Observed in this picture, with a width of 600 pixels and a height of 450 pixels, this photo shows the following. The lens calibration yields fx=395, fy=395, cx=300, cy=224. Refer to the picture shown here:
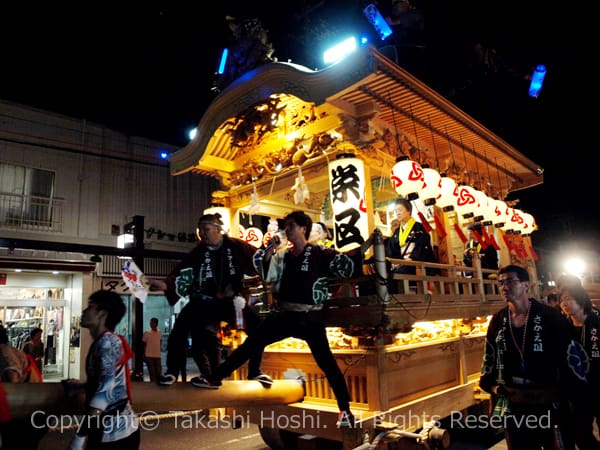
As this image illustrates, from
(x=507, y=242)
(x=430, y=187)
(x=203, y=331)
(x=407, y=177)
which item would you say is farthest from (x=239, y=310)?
(x=507, y=242)

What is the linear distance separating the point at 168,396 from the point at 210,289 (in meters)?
1.30

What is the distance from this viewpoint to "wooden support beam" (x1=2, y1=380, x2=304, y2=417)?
11.6 ft

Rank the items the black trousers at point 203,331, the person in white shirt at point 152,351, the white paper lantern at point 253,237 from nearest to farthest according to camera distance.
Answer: the black trousers at point 203,331
the white paper lantern at point 253,237
the person in white shirt at point 152,351

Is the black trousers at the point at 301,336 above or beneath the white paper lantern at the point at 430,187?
beneath

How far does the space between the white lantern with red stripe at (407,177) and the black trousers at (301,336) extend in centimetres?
351

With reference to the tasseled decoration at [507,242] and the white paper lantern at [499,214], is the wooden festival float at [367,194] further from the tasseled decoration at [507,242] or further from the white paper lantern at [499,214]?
the tasseled decoration at [507,242]

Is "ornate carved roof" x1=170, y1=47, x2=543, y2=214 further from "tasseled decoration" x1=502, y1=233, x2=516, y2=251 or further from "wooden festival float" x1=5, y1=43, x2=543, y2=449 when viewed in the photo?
"tasseled decoration" x1=502, y1=233, x2=516, y2=251

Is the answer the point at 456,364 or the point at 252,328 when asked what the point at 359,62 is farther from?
the point at 456,364

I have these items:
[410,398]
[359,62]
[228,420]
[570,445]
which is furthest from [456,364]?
[359,62]

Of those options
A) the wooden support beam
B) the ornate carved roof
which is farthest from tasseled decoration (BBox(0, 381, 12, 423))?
the ornate carved roof

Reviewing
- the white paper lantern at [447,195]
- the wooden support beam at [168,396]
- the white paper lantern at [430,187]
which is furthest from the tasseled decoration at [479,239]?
the wooden support beam at [168,396]

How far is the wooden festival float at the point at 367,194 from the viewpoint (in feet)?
18.8

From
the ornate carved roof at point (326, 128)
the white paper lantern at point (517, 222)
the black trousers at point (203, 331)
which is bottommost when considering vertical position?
the black trousers at point (203, 331)

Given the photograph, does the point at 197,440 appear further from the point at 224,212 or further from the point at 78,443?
the point at 78,443
